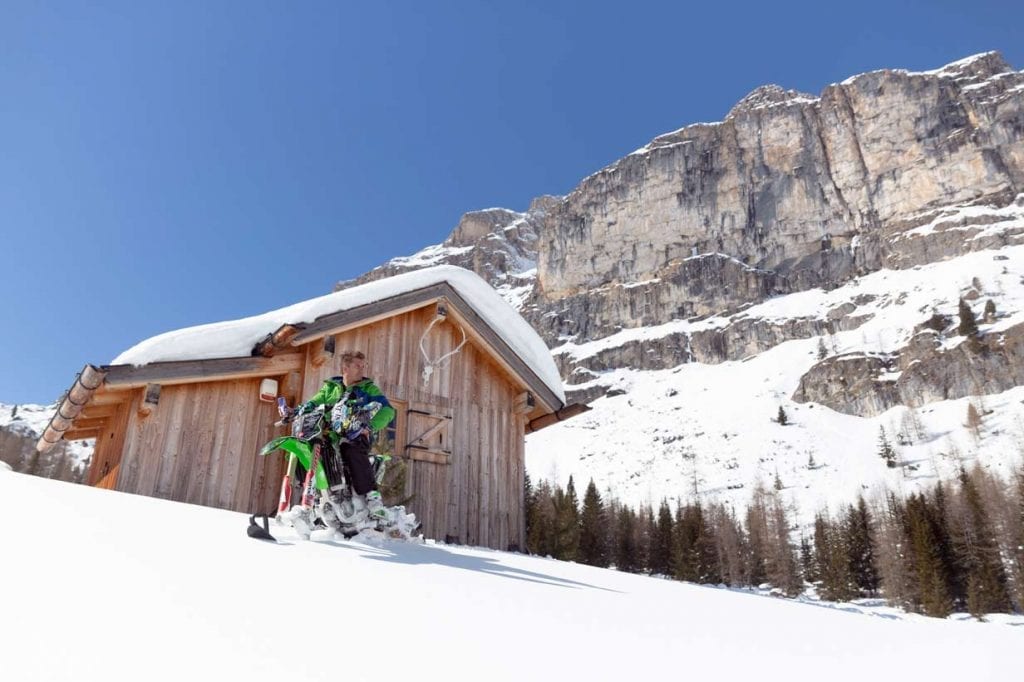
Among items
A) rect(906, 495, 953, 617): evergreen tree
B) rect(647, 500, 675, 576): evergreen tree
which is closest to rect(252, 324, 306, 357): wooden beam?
rect(906, 495, 953, 617): evergreen tree

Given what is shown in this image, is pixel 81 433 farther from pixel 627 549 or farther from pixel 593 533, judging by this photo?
pixel 627 549

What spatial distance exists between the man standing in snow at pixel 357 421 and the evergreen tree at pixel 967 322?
11411cm

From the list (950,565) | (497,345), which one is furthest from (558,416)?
(950,565)

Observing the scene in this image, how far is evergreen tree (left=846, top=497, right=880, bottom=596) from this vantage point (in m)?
52.8

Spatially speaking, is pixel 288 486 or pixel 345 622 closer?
pixel 345 622

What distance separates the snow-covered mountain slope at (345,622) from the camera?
223 centimetres

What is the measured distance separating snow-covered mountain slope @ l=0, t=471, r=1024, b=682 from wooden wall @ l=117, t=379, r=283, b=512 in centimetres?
423

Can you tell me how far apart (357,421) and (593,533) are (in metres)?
54.9

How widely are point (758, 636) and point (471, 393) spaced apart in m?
8.44

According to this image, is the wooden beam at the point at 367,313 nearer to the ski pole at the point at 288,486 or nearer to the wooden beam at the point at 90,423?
the ski pole at the point at 288,486

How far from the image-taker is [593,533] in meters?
57.9

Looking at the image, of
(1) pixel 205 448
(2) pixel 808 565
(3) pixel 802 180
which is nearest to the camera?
(1) pixel 205 448

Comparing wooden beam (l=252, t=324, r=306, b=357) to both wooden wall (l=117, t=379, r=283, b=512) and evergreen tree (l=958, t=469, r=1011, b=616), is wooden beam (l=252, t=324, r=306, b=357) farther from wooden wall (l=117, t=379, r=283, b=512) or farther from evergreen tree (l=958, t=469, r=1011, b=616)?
→ evergreen tree (l=958, t=469, r=1011, b=616)

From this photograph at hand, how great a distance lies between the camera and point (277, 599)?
304 centimetres
